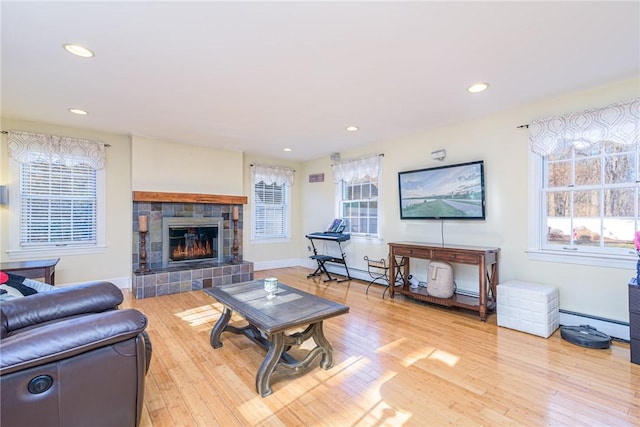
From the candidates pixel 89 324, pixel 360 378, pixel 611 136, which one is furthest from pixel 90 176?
pixel 611 136

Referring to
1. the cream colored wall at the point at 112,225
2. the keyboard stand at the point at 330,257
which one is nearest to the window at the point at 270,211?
the keyboard stand at the point at 330,257

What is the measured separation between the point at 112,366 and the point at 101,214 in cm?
396

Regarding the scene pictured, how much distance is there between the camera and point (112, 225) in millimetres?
4648

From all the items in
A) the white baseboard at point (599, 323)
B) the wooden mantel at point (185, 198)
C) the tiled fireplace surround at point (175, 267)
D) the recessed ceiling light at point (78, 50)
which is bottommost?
the white baseboard at point (599, 323)

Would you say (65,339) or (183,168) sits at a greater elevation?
(183,168)

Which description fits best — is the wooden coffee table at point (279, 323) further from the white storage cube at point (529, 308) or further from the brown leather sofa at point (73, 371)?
the white storage cube at point (529, 308)

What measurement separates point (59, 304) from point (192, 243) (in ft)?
11.2

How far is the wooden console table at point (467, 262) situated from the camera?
3328mm

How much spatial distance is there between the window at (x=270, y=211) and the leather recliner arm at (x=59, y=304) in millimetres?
4170

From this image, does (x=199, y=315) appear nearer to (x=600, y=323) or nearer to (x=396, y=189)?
(x=396, y=189)

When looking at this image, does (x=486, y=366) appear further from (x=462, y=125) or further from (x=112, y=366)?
(x=462, y=125)

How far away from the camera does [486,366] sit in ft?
7.79

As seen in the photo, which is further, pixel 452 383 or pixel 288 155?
pixel 288 155

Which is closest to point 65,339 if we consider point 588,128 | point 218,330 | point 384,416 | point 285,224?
point 218,330
